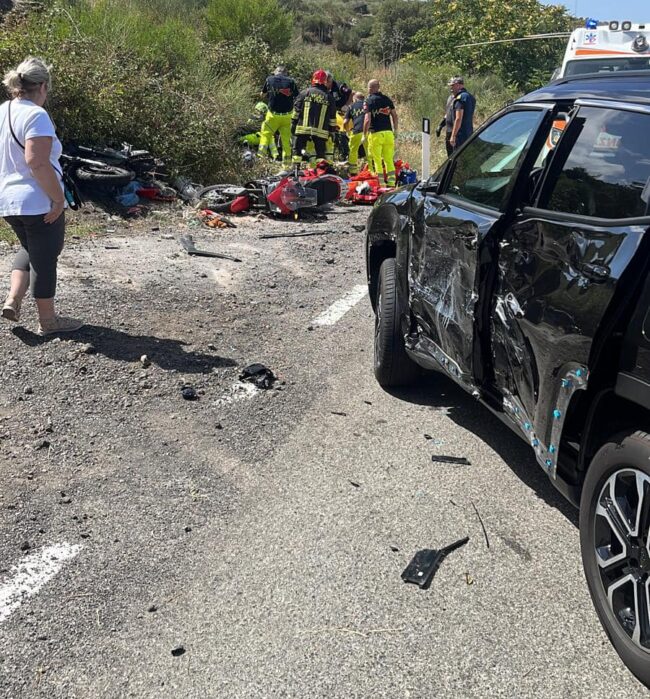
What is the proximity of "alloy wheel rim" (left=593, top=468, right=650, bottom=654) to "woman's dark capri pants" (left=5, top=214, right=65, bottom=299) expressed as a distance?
13.3ft

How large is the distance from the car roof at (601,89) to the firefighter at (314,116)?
35.6ft

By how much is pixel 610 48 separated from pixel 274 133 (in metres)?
6.46

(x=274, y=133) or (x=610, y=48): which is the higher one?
(x=610, y=48)

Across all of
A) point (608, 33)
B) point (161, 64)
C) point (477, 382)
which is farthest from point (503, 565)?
point (161, 64)

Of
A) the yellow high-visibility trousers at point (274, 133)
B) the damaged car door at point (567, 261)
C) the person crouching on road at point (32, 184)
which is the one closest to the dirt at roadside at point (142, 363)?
the person crouching on road at point (32, 184)

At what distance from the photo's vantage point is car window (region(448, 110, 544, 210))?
3.63 m

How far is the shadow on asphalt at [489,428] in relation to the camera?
378 centimetres

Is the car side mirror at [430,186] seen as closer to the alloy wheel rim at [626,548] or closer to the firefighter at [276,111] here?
the alloy wheel rim at [626,548]

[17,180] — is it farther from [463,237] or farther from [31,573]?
[463,237]

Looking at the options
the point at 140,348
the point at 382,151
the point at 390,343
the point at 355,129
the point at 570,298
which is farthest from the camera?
the point at 355,129

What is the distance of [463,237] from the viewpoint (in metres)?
3.76

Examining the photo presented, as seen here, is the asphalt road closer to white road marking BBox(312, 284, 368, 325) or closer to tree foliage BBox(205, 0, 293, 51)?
white road marking BBox(312, 284, 368, 325)

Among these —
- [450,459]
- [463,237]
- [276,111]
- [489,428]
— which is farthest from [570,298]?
→ [276,111]

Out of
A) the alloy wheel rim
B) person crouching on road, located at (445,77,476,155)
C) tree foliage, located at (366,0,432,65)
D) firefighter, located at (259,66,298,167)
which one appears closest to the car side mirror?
the alloy wheel rim
